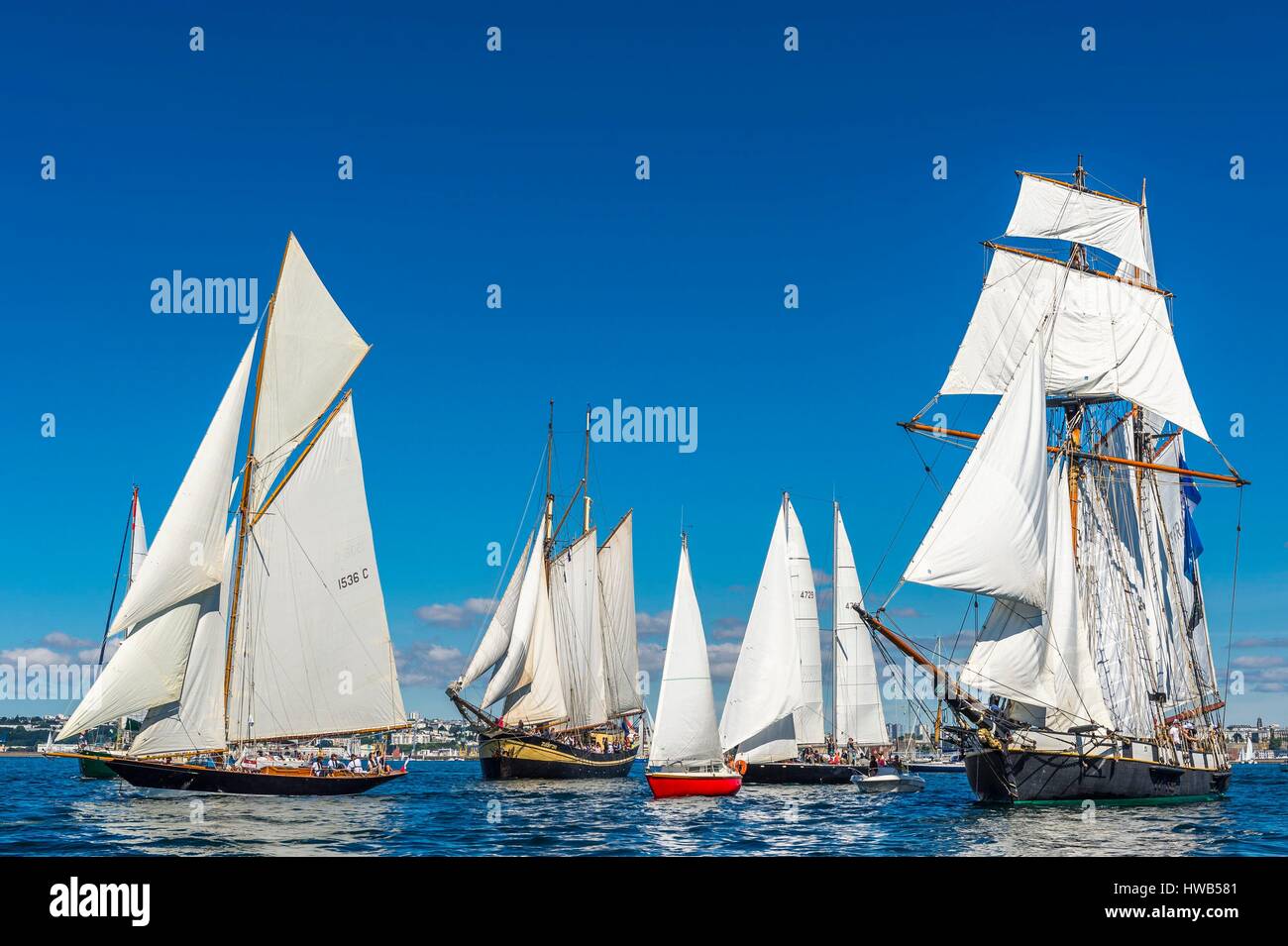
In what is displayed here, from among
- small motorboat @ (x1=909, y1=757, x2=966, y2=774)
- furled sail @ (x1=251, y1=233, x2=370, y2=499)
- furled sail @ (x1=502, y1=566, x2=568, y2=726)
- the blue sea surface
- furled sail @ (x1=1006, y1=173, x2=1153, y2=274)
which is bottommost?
small motorboat @ (x1=909, y1=757, x2=966, y2=774)

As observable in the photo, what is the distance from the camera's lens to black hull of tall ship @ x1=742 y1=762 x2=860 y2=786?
82.9 meters

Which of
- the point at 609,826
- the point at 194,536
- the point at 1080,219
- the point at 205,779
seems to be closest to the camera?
the point at 609,826

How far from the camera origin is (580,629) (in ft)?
330

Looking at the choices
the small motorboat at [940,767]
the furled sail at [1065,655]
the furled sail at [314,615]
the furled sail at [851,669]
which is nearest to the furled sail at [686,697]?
the furled sail at [314,615]

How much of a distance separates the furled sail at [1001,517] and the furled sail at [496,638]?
41650 millimetres

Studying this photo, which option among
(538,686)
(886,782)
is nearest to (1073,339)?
(886,782)

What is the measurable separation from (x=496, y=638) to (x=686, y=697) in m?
25.0

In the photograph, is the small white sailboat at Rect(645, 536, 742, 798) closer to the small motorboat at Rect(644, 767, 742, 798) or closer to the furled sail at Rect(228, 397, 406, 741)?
the small motorboat at Rect(644, 767, 742, 798)

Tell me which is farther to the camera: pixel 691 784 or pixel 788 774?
pixel 788 774

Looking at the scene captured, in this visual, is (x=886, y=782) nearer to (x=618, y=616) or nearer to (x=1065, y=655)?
(x=1065, y=655)

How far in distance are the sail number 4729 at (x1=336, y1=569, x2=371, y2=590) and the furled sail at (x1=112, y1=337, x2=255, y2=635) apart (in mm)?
5603

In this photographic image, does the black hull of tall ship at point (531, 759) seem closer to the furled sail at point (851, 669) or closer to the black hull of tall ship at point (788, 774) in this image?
the black hull of tall ship at point (788, 774)

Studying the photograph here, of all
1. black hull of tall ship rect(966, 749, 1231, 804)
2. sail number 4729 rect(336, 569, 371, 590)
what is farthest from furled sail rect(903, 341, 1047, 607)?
sail number 4729 rect(336, 569, 371, 590)
